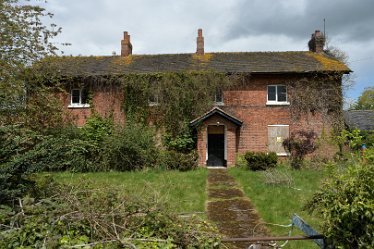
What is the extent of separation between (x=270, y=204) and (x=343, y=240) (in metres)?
6.85

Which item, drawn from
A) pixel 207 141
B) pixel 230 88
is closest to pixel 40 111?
pixel 207 141

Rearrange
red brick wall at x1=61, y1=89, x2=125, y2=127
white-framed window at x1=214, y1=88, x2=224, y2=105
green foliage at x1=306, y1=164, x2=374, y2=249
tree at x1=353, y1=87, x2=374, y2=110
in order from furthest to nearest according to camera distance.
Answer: tree at x1=353, y1=87, x2=374, y2=110 → red brick wall at x1=61, y1=89, x2=125, y2=127 → white-framed window at x1=214, y1=88, x2=224, y2=105 → green foliage at x1=306, y1=164, x2=374, y2=249

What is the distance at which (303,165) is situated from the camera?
19906mm

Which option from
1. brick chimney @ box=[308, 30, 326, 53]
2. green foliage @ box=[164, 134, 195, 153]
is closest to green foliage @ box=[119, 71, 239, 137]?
green foliage @ box=[164, 134, 195, 153]

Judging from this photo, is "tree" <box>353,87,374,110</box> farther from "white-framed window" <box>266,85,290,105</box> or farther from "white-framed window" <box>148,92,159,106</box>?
"white-framed window" <box>148,92,159,106</box>

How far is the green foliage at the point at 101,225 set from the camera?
11.8 ft

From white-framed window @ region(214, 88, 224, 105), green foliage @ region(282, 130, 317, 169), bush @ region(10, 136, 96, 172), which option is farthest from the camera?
white-framed window @ region(214, 88, 224, 105)

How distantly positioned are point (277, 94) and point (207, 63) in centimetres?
510

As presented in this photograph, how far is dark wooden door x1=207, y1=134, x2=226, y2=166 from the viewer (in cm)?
2117

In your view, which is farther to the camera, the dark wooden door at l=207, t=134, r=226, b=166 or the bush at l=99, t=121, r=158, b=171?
the dark wooden door at l=207, t=134, r=226, b=166

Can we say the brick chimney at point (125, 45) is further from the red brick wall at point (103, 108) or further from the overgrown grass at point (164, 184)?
the overgrown grass at point (164, 184)

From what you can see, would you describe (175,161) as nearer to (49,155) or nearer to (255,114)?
(255,114)

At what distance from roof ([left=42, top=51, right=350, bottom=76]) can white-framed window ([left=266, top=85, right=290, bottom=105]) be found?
111 centimetres

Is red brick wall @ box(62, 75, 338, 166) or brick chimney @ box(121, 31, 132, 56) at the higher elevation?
brick chimney @ box(121, 31, 132, 56)
